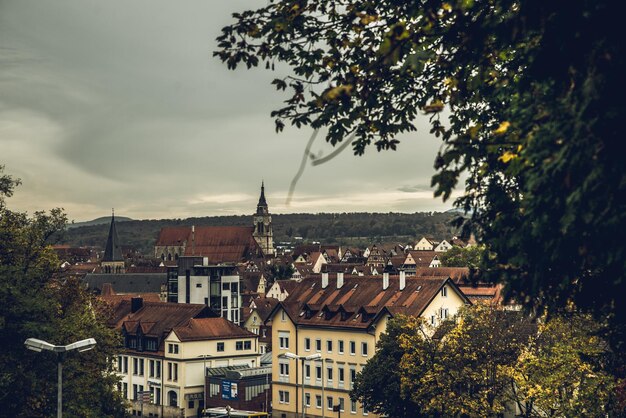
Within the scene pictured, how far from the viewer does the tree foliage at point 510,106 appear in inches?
345

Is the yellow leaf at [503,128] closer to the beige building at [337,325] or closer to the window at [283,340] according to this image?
the beige building at [337,325]

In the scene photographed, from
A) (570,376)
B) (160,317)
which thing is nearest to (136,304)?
(160,317)

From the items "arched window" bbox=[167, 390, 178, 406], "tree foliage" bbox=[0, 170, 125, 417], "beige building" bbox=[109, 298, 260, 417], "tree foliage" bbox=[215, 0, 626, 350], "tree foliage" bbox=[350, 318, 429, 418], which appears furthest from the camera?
"arched window" bbox=[167, 390, 178, 406]

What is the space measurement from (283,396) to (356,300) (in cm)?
1097

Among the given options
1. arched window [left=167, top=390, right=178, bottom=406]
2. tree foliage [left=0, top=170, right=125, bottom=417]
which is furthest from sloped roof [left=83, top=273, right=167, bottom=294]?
tree foliage [left=0, top=170, right=125, bottom=417]

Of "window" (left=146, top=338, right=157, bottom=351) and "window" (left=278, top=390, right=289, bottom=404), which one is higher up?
"window" (left=146, top=338, right=157, bottom=351)

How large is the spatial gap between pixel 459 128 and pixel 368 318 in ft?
205

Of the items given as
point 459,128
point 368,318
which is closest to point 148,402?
point 368,318

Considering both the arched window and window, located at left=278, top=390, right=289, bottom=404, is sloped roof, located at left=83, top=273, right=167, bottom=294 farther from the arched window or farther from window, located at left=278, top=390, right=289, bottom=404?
window, located at left=278, top=390, right=289, bottom=404

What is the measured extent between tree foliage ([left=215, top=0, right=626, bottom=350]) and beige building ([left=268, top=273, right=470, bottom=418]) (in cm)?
5973

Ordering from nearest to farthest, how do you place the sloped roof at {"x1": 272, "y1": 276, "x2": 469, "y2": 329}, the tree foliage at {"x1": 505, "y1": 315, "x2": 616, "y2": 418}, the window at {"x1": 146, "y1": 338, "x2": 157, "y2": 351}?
1. the tree foliage at {"x1": 505, "y1": 315, "x2": 616, "y2": 418}
2. the sloped roof at {"x1": 272, "y1": 276, "x2": 469, "y2": 329}
3. the window at {"x1": 146, "y1": 338, "x2": 157, "y2": 351}

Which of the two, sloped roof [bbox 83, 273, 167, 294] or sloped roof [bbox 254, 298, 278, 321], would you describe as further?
sloped roof [bbox 83, 273, 167, 294]

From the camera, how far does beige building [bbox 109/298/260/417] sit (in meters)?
87.8

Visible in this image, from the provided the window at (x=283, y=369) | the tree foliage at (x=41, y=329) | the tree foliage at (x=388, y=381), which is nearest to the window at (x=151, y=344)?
the window at (x=283, y=369)
